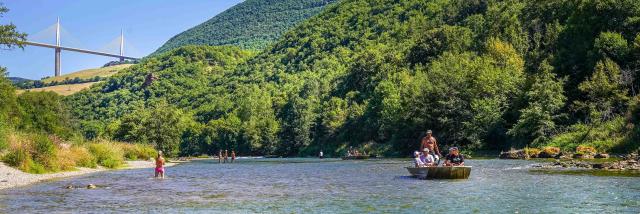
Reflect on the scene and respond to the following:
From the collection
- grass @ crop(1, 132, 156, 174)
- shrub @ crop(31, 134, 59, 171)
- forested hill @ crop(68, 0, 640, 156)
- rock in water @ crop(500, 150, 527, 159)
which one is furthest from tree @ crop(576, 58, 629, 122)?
shrub @ crop(31, 134, 59, 171)

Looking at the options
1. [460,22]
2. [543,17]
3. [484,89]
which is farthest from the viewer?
[460,22]

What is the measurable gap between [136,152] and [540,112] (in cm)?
5363

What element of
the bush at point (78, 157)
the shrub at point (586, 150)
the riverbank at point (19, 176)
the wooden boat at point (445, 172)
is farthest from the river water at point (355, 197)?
the shrub at point (586, 150)

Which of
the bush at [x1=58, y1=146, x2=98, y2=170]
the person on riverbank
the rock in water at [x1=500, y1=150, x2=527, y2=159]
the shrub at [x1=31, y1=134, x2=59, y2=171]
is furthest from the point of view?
the rock in water at [x1=500, y1=150, x2=527, y2=159]

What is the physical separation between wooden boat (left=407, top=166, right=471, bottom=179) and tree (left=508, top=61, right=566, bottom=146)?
148 ft

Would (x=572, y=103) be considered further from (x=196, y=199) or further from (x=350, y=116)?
(x=196, y=199)

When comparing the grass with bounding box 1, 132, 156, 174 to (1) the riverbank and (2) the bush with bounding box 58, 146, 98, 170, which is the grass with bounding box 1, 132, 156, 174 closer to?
Result: (2) the bush with bounding box 58, 146, 98, 170

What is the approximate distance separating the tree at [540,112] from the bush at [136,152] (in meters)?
49.8

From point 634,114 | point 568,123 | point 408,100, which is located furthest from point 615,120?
point 408,100

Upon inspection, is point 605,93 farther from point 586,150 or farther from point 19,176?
point 19,176

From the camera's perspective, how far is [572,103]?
92.1 metres

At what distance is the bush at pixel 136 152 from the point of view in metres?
85.5

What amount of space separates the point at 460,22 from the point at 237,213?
14895 centimetres

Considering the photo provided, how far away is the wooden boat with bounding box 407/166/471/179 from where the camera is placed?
1629 inches
